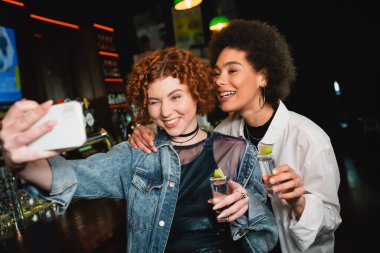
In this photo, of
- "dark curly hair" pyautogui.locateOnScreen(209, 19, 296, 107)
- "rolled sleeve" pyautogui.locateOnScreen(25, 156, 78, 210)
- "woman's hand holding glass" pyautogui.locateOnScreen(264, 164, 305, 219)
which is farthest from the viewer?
"dark curly hair" pyautogui.locateOnScreen(209, 19, 296, 107)

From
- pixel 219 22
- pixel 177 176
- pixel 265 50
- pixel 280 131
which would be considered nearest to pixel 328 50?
pixel 219 22

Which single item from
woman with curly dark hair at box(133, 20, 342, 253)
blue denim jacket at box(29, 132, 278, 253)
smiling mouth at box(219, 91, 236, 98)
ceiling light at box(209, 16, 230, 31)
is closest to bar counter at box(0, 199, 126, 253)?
blue denim jacket at box(29, 132, 278, 253)

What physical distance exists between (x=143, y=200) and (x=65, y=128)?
A: 2.14ft

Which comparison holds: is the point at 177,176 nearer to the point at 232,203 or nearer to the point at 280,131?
the point at 232,203

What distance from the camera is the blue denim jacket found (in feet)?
4.12

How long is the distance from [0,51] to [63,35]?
57.7 inches

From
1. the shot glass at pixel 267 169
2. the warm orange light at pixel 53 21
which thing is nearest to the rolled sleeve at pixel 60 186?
the shot glass at pixel 267 169

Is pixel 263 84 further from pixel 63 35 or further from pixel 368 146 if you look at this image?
pixel 368 146

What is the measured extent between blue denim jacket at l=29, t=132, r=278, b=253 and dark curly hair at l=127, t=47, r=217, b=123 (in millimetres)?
226

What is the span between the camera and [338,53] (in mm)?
7473

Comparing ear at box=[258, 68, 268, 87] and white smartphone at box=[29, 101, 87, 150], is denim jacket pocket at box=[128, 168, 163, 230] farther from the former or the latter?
ear at box=[258, 68, 268, 87]

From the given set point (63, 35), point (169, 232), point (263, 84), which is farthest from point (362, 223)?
point (63, 35)

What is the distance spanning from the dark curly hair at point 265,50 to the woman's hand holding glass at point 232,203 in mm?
973

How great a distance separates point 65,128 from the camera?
0.75 meters
